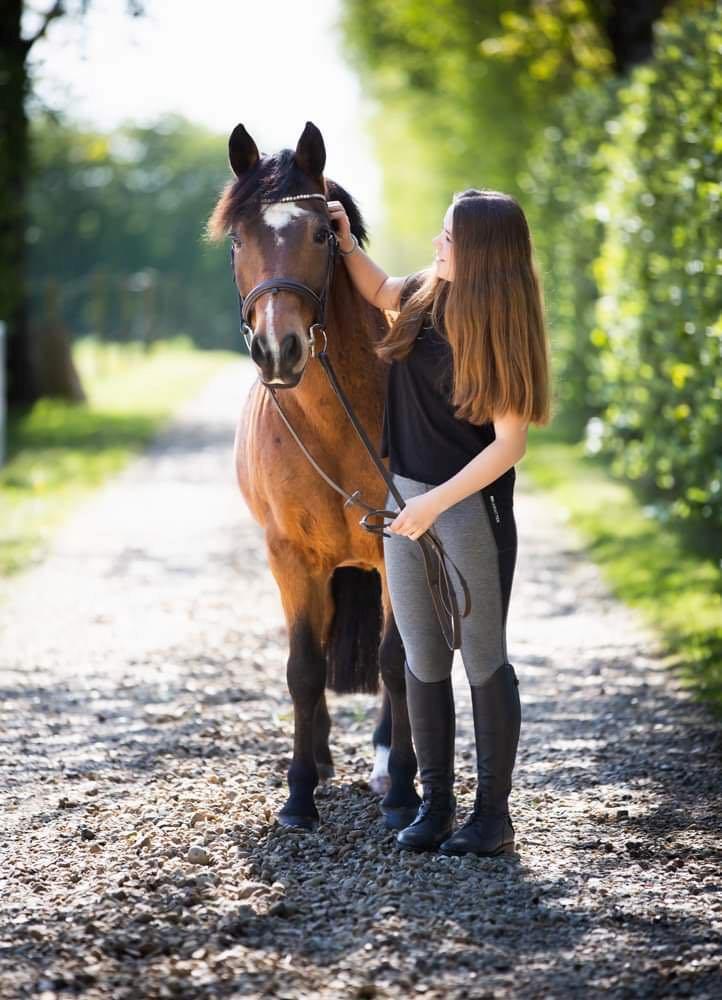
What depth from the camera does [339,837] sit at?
4.41 metres

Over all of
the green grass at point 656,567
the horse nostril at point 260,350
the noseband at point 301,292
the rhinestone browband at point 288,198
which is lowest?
the green grass at point 656,567

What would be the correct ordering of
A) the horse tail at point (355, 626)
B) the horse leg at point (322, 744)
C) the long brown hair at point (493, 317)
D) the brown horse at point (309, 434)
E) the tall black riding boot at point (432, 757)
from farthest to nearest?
1. the horse tail at point (355, 626)
2. the horse leg at point (322, 744)
3. the tall black riding boot at point (432, 757)
4. the brown horse at point (309, 434)
5. the long brown hair at point (493, 317)

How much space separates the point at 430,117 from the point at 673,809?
29.7 meters

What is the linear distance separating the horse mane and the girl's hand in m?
0.13

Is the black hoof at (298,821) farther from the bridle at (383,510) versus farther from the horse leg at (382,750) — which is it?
the bridle at (383,510)

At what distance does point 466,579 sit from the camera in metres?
4.04

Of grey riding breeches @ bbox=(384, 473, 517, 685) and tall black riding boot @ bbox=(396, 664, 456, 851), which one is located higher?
grey riding breeches @ bbox=(384, 473, 517, 685)

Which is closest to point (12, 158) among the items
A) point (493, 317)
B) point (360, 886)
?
point (493, 317)

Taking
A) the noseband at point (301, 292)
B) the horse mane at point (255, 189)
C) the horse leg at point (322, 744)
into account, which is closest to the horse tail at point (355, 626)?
the horse leg at point (322, 744)

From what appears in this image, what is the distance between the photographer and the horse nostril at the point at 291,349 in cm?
388

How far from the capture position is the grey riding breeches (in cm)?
404

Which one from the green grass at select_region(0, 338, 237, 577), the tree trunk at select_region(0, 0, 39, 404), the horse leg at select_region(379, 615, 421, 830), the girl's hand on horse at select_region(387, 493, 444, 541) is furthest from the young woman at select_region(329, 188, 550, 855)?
the tree trunk at select_region(0, 0, 39, 404)

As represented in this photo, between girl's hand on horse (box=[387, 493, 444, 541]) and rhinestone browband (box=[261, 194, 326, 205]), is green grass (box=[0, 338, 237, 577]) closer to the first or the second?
rhinestone browband (box=[261, 194, 326, 205])

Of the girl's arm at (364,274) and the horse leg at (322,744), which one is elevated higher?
the girl's arm at (364,274)
